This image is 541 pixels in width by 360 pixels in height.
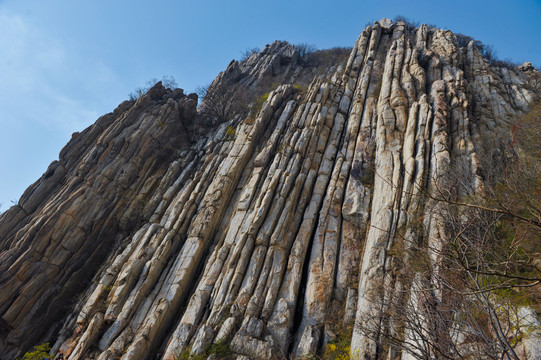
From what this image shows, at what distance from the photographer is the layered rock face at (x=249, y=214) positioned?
1588cm

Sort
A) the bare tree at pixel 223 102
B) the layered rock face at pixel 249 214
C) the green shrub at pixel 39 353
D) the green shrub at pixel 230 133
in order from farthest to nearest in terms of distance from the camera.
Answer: the bare tree at pixel 223 102 < the green shrub at pixel 230 133 < the green shrub at pixel 39 353 < the layered rock face at pixel 249 214

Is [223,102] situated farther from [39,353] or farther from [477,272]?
[477,272]

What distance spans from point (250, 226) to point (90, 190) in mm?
15296

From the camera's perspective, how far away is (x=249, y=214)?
2091 centimetres

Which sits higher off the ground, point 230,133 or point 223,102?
point 223,102

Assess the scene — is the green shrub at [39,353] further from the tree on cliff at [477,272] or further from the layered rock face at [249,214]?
the tree on cliff at [477,272]

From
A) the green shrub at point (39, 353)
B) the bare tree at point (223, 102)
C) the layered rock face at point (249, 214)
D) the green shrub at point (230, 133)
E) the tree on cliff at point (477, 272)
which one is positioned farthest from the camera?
the bare tree at point (223, 102)

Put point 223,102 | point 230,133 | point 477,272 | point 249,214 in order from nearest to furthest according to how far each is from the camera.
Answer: point 477,272 → point 249,214 → point 230,133 → point 223,102

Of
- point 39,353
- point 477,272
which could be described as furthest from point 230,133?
point 477,272

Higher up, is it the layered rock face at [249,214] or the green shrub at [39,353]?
the layered rock face at [249,214]

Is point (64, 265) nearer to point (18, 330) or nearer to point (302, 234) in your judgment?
point (18, 330)

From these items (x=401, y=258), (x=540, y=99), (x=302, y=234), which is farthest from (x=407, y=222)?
(x=540, y=99)

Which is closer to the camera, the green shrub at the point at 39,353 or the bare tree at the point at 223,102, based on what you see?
the green shrub at the point at 39,353

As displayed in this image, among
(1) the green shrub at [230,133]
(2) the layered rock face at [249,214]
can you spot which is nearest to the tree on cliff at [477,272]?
(2) the layered rock face at [249,214]
